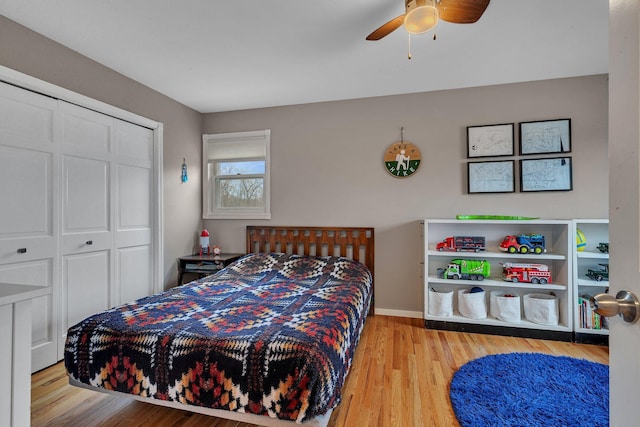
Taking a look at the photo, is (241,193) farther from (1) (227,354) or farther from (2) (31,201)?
(1) (227,354)

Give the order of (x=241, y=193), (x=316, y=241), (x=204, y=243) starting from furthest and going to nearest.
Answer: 1. (x=241, y=193)
2. (x=204, y=243)
3. (x=316, y=241)

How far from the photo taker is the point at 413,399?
1871mm

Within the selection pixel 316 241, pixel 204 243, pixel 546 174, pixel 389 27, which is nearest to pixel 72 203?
pixel 204 243

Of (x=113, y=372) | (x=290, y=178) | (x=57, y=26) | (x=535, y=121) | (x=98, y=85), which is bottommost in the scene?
(x=113, y=372)

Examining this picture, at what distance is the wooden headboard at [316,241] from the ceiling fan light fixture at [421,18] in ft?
6.71

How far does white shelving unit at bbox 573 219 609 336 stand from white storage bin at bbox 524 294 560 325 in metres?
0.15

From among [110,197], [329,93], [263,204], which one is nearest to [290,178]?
[263,204]

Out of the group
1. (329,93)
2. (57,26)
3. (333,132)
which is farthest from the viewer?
(333,132)

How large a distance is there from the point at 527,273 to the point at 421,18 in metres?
2.37

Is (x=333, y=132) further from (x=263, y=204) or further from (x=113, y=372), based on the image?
(x=113, y=372)

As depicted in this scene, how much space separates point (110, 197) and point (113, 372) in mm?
1709

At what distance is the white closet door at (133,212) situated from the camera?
2844 mm

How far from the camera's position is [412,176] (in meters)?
3.27

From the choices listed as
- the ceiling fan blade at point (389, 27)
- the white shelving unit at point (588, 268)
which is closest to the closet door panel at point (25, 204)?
the ceiling fan blade at point (389, 27)
